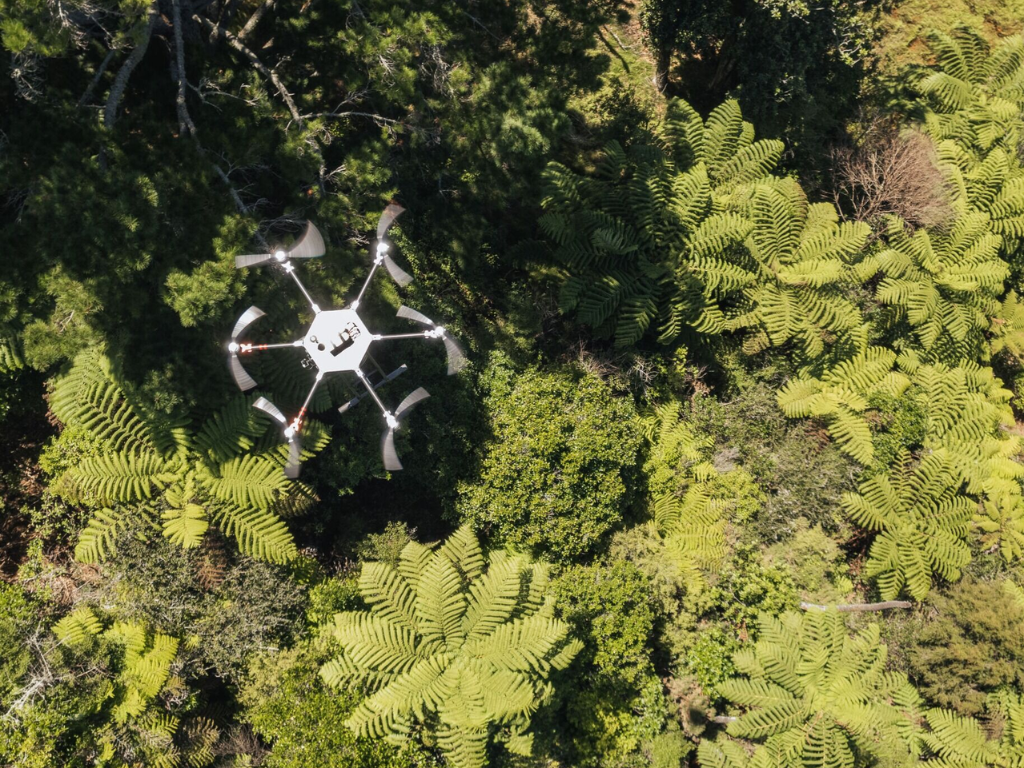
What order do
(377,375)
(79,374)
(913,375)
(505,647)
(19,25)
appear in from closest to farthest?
(19,25) < (79,374) < (505,647) < (377,375) < (913,375)

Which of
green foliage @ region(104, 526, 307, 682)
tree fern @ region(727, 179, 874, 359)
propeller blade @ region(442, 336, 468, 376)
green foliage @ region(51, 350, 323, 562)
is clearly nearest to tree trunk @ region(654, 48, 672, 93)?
tree fern @ region(727, 179, 874, 359)

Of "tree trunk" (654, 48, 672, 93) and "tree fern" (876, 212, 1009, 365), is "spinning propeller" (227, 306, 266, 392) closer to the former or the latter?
"tree trunk" (654, 48, 672, 93)

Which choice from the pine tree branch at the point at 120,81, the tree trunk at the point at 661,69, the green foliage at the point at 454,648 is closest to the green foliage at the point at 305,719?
the green foliage at the point at 454,648

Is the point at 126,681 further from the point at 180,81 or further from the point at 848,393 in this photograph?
the point at 848,393

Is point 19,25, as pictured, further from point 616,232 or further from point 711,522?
point 711,522

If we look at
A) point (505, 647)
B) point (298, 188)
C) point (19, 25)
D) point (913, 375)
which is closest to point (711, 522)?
point (505, 647)
